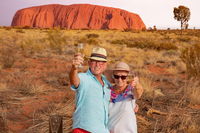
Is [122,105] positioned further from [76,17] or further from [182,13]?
[76,17]

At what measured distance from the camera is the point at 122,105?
237 cm

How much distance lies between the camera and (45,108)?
4.74m

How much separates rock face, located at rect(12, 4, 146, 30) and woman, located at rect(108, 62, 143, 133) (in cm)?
9319

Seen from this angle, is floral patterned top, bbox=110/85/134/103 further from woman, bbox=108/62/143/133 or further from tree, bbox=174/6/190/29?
tree, bbox=174/6/190/29

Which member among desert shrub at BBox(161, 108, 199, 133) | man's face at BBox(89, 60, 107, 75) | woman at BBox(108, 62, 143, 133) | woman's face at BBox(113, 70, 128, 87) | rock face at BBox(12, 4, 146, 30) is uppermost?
rock face at BBox(12, 4, 146, 30)

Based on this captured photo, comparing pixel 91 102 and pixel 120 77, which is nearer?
pixel 91 102

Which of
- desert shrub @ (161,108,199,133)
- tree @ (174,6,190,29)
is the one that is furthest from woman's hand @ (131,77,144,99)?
tree @ (174,6,190,29)

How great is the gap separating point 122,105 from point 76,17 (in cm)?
10022

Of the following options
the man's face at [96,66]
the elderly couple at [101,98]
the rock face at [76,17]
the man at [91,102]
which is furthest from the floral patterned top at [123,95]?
the rock face at [76,17]

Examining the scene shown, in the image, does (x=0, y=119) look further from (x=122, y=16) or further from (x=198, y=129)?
(x=122, y=16)

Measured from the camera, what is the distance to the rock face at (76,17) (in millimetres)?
98500

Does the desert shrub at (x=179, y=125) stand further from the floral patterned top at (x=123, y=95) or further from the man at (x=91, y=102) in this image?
the man at (x=91, y=102)

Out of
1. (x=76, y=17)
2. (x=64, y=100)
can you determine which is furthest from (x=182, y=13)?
(x=76, y=17)

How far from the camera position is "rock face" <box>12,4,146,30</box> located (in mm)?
98500
